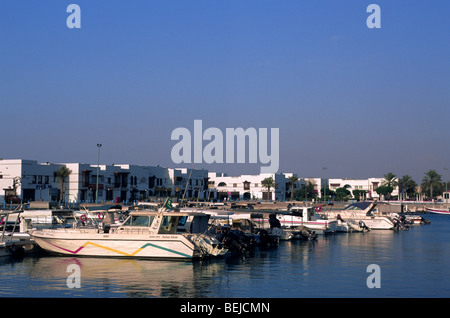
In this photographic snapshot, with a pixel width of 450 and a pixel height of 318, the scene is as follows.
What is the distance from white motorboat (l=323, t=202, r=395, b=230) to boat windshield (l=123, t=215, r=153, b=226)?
40.6 m

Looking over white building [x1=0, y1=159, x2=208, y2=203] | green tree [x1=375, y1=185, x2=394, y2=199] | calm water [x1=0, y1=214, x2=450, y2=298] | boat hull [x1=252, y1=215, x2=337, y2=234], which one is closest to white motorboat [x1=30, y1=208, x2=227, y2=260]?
calm water [x1=0, y1=214, x2=450, y2=298]

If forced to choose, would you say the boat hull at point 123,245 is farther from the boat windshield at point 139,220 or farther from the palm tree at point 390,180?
the palm tree at point 390,180

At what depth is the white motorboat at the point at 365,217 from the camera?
74.2 meters

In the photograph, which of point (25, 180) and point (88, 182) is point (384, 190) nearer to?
point (88, 182)

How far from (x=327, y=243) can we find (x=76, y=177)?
234ft

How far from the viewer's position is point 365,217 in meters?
77.6

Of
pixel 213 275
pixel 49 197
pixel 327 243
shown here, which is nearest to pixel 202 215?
pixel 213 275

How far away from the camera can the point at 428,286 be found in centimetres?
2817

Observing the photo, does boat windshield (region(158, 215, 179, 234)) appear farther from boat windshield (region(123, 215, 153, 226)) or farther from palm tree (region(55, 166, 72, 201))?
palm tree (region(55, 166, 72, 201))

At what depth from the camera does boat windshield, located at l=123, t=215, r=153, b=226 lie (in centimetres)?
3647

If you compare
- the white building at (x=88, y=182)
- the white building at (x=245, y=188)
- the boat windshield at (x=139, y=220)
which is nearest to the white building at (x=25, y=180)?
the white building at (x=88, y=182)

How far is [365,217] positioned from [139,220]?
159ft
